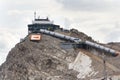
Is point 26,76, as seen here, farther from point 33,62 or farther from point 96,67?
point 96,67

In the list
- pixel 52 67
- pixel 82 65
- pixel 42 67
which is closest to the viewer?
pixel 52 67

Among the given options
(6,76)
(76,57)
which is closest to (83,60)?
(76,57)

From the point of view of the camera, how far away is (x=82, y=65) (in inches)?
7687

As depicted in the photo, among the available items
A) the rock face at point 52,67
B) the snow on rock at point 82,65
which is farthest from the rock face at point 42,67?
the snow on rock at point 82,65

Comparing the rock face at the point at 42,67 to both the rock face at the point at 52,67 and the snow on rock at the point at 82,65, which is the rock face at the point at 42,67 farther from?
the snow on rock at the point at 82,65

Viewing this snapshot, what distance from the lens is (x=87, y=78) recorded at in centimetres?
18325

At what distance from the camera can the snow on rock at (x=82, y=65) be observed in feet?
625

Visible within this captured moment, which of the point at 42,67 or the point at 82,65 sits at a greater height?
the point at 82,65

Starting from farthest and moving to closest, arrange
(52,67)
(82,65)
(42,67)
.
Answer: (82,65) → (42,67) → (52,67)

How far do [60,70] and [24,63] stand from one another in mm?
13563

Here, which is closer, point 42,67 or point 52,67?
point 52,67

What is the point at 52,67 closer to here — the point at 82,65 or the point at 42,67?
the point at 42,67

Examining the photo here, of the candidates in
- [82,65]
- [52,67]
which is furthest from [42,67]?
[82,65]

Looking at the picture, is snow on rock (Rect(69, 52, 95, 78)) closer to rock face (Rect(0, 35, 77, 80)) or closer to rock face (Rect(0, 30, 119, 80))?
rock face (Rect(0, 30, 119, 80))
